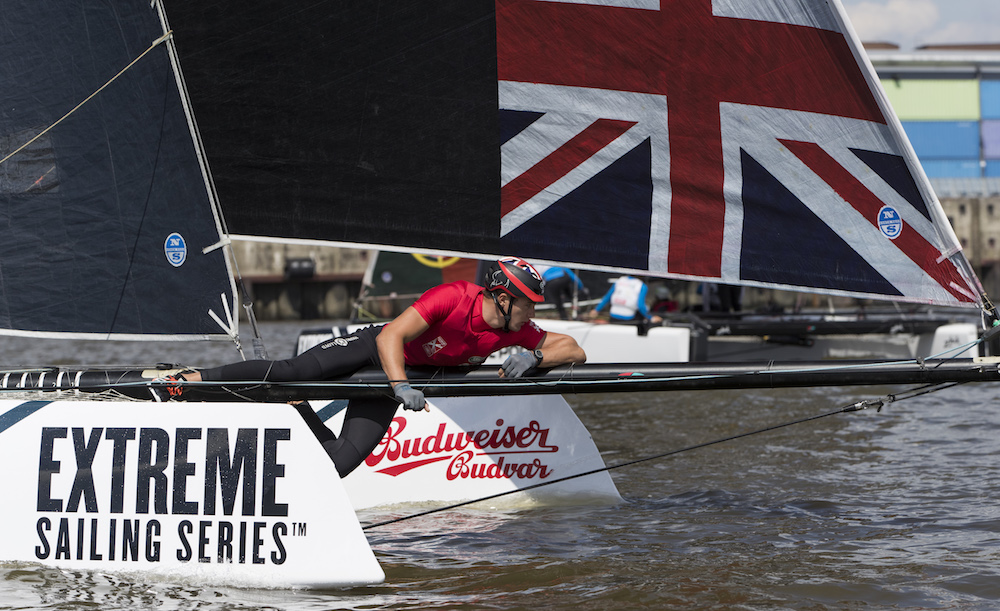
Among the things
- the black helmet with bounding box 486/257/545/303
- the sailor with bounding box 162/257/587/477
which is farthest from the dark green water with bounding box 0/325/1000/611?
the black helmet with bounding box 486/257/545/303

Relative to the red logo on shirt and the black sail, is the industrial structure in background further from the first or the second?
the red logo on shirt

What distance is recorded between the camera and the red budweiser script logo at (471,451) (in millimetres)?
6305

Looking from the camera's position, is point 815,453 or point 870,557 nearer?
point 870,557

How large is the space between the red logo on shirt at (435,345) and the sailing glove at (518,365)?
1.17 ft

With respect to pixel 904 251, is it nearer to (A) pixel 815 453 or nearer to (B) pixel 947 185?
(A) pixel 815 453

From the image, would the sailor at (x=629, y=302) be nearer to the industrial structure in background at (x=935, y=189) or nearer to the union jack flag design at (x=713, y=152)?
the union jack flag design at (x=713, y=152)

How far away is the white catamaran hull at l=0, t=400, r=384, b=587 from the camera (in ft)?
14.6

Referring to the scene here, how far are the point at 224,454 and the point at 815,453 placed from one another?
16.4 ft

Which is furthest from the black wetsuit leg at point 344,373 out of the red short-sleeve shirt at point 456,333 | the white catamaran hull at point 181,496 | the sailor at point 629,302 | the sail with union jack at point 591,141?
the sailor at point 629,302

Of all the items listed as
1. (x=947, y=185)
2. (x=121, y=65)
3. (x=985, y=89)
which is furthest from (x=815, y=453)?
(x=985, y=89)

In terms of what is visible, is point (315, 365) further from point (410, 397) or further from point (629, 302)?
point (629, 302)

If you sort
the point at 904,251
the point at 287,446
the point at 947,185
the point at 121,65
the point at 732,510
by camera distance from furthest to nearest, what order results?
the point at 947,185, the point at 732,510, the point at 121,65, the point at 904,251, the point at 287,446

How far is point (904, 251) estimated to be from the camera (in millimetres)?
4934

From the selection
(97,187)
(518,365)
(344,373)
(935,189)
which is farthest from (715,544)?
(935,189)
